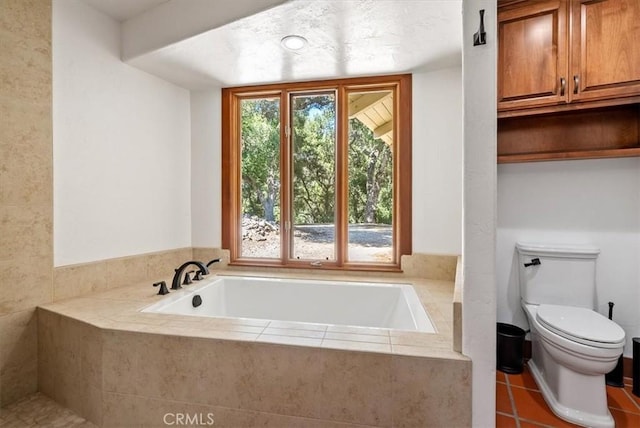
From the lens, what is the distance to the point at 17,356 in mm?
1668

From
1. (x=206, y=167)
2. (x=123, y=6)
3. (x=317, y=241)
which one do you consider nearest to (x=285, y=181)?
(x=317, y=241)

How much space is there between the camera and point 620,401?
1.71m

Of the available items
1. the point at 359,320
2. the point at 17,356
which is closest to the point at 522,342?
the point at 359,320

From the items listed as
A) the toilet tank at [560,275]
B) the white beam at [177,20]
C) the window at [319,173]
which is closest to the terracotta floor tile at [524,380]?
the toilet tank at [560,275]

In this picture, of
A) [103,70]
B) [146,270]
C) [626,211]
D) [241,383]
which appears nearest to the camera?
[241,383]

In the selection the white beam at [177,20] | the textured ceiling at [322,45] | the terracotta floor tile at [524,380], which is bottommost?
the terracotta floor tile at [524,380]

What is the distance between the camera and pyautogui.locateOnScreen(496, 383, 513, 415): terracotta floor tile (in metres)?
1.59

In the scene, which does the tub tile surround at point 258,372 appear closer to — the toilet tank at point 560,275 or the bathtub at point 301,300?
the bathtub at point 301,300

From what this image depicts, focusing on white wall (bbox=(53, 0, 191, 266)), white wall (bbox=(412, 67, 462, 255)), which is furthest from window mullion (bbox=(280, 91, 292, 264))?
A: white wall (bbox=(412, 67, 462, 255))

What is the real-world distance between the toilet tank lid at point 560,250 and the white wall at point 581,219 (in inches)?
2.4

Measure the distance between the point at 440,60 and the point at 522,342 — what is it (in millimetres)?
2035

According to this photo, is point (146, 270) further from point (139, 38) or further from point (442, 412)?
point (442, 412)

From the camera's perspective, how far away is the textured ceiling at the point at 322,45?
168 cm
